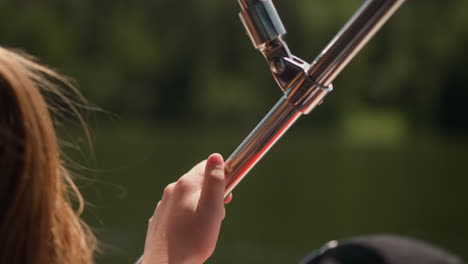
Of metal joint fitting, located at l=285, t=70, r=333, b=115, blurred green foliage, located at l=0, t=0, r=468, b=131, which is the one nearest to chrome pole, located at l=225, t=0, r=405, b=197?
metal joint fitting, located at l=285, t=70, r=333, b=115

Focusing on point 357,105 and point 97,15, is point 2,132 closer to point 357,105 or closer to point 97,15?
point 357,105

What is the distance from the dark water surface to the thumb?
407 inches

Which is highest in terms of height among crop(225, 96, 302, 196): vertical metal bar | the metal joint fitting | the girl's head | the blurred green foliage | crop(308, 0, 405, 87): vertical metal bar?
the blurred green foliage

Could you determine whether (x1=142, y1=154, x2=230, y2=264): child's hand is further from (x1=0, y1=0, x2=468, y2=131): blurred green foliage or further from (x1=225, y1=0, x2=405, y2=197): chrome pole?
(x1=0, y1=0, x2=468, y2=131): blurred green foliage

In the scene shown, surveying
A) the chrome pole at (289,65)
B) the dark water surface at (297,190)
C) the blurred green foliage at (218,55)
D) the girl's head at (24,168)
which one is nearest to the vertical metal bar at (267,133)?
the chrome pole at (289,65)

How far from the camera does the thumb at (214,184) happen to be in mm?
848

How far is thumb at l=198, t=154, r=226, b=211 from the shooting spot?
85 cm

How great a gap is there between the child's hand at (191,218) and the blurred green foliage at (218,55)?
2544cm

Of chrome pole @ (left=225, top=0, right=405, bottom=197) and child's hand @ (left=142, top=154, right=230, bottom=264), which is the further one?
child's hand @ (left=142, top=154, right=230, bottom=264)

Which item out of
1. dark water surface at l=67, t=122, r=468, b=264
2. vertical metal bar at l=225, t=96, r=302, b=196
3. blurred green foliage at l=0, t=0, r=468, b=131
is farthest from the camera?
blurred green foliage at l=0, t=0, r=468, b=131

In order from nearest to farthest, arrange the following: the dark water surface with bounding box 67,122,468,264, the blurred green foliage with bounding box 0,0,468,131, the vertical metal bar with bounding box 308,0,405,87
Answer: the vertical metal bar with bounding box 308,0,405,87 → the dark water surface with bounding box 67,122,468,264 → the blurred green foliage with bounding box 0,0,468,131

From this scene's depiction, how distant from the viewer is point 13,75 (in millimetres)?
804

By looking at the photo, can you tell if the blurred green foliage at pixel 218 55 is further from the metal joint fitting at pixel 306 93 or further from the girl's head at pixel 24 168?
the metal joint fitting at pixel 306 93

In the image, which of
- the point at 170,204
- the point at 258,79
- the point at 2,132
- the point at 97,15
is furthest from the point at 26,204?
the point at 97,15
